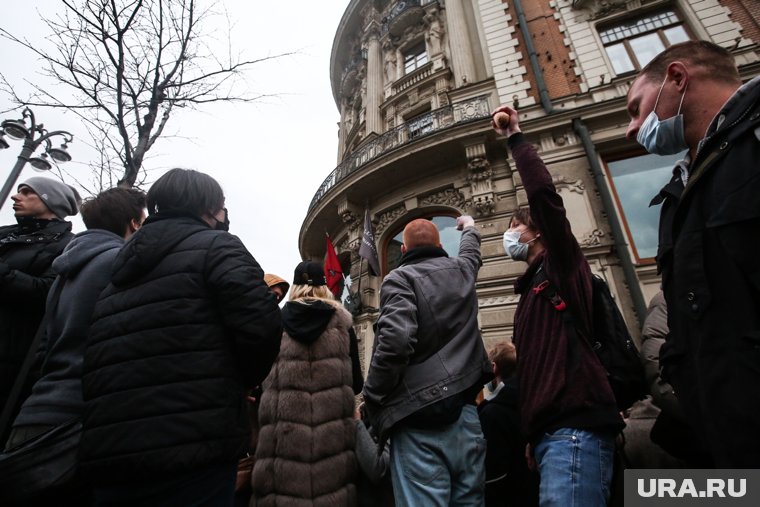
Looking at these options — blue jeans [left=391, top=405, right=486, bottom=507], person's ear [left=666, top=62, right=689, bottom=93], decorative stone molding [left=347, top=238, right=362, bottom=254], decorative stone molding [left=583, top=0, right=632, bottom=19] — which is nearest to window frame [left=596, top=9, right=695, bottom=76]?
decorative stone molding [left=583, top=0, right=632, bottom=19]

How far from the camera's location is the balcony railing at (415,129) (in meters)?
9.30

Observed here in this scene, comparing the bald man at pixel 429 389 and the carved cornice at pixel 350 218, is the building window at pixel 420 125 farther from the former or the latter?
the bald man at pixel 429 389

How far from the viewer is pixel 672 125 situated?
1452mm

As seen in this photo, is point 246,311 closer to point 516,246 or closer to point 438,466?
point 438,466

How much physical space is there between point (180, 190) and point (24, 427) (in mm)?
1382

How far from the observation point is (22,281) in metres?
2.25

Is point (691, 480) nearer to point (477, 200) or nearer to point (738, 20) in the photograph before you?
point (477, 200)

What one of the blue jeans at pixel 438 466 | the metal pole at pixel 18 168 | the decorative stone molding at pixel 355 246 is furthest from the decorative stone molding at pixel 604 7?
the metal pole at pixel 18 168

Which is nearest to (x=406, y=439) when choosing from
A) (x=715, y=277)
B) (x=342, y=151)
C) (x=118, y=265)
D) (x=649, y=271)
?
(x=715, y=277)

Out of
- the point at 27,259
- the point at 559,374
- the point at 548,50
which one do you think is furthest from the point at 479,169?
the point at 27,259

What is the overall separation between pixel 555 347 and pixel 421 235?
1.17 meters

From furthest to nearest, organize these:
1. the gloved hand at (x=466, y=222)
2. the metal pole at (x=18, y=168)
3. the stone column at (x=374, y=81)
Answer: the stone column at (x=374, y=81) → the metal pole at (x=18, y=168) → the gloved hand at (x=466, y=222)

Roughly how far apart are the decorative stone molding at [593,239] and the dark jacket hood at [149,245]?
23.3ft

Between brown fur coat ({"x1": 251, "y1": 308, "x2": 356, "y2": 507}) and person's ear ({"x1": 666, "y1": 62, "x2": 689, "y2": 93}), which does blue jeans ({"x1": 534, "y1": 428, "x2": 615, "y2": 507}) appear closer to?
brown fur coat ({"x1": 251, "y1": 308, "x2": 356, "y2": 507})
